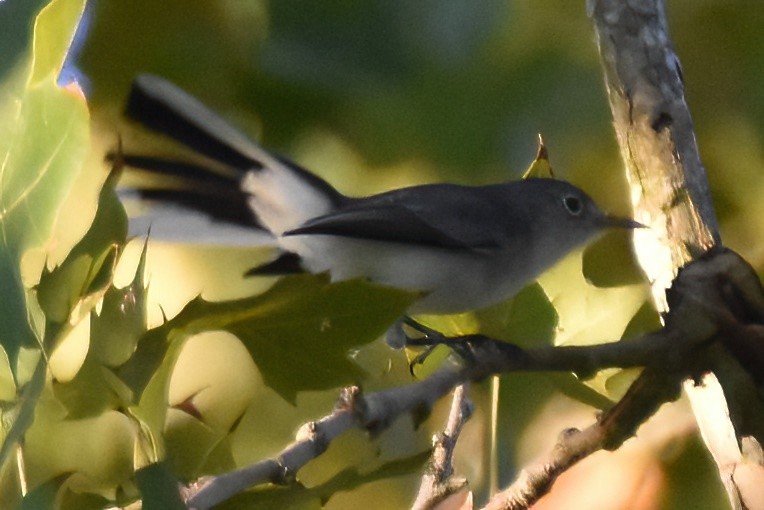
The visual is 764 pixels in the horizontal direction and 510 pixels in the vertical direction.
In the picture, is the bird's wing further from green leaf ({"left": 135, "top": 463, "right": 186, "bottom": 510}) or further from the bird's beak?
green leaf ({"left": 135, "top": 463, "right": 186, "bottom": 510})

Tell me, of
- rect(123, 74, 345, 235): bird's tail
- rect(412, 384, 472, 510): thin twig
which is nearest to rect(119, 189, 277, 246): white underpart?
rect(123, 74, 345, 235): bird's tail

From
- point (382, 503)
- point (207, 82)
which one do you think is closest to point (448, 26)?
point (207, 82)

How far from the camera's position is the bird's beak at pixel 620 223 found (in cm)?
43

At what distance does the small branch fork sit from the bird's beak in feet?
0.24

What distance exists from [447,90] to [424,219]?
86mm

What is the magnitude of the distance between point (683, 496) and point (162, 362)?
0.85 ft

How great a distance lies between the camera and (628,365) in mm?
328

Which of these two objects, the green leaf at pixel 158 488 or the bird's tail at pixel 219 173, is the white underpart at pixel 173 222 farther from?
the green leaf at pixel 158 488

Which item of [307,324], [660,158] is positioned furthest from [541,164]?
[307,324]

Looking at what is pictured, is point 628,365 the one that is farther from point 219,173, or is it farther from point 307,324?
point 219,173

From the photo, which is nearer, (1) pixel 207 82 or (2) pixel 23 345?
(2) pixel 23 345

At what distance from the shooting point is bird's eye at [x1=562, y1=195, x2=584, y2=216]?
0.61 meters

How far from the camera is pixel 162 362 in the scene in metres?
0.27

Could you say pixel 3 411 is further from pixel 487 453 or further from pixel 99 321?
pixel 487 453
